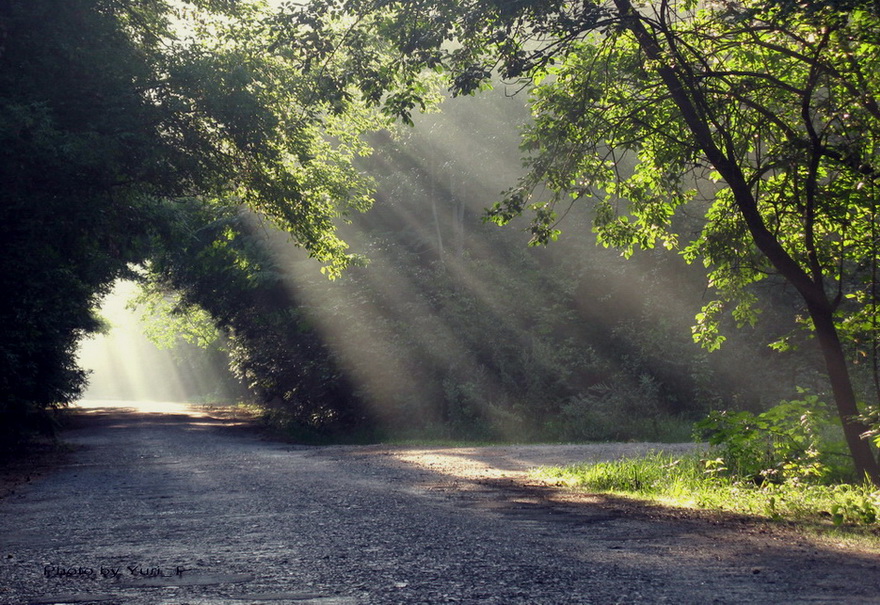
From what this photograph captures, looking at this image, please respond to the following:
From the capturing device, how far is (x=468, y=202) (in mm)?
36625

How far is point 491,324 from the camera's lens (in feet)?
88.5

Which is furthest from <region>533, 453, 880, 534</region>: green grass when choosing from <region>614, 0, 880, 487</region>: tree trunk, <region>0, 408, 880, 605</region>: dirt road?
<region>614, 0, 880, 487</region>: tree trunk

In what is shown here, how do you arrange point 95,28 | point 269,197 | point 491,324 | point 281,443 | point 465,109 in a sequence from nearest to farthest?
point 95,28, point 269,197, point 281,443, point 491,324, point 465,109

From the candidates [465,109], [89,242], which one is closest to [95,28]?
[89,242]

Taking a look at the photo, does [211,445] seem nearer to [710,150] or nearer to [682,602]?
[710,150]

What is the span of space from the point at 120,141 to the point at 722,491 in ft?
35.3

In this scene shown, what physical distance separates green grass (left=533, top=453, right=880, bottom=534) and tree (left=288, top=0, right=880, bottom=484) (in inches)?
46.1

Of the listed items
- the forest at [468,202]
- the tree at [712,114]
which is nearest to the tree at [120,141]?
the forest at [468,202]

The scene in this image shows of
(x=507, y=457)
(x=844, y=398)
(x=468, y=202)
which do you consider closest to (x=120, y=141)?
(x=507, y=457)

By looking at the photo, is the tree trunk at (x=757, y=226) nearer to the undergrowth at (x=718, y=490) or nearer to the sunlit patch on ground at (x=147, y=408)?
the undergrowth at (x=718, y=490)

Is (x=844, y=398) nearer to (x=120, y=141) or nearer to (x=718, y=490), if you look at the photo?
(x=718, y=490)

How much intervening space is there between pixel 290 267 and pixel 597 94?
2140 cm

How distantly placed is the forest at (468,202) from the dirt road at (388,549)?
3005mm

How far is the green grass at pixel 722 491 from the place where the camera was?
7.62m
